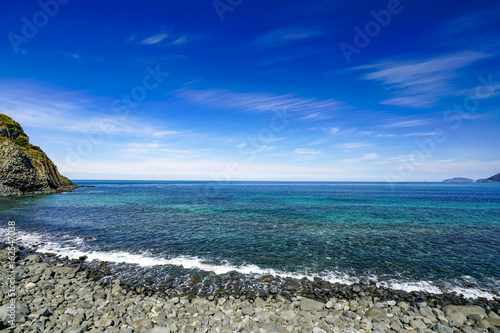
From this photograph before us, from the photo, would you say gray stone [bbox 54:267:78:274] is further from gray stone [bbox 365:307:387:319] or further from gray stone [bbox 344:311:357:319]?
gray stone [bbox 365:307:387:319]

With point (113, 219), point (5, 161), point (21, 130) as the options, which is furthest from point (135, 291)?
point (21, 130)

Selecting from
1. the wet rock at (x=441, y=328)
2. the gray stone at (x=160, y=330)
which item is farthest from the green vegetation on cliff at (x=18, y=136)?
the wet rock at (x=441, y=328)

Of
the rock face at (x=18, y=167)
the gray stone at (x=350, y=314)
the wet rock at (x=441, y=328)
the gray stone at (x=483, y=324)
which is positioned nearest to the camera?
the wet rock at (x=441, y=328)

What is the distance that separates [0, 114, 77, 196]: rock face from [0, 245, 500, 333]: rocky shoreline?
80256 millimetres

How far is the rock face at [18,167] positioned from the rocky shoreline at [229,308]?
263 ft

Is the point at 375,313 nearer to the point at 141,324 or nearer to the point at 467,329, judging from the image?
the point at 467,329

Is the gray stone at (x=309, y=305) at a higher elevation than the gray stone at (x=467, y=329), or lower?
lower

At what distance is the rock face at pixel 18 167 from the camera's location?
70.2m

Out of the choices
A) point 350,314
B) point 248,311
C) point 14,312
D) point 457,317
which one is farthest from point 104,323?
point 457,317

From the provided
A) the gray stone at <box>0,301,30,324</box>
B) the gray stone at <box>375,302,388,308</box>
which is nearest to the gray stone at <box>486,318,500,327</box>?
the gray stone at <box>375,302,388,308</box>

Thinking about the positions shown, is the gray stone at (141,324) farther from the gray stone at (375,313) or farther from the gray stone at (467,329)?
the gray stone at (467,329)

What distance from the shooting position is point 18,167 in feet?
240

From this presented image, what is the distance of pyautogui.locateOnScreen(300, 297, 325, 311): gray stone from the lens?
1208 centimetres

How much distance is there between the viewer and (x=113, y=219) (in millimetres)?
37031
